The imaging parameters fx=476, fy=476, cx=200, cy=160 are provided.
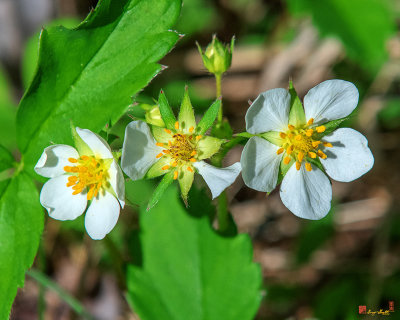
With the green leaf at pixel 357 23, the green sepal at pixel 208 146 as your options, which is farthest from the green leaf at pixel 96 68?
the green leaf at pixel 357 23

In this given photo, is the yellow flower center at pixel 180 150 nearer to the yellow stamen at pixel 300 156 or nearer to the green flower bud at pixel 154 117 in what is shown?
the green flower bud at pixel 154 117

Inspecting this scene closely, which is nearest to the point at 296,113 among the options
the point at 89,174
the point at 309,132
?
the point at 309,132

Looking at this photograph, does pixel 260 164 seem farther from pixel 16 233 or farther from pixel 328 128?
pixel 16 233

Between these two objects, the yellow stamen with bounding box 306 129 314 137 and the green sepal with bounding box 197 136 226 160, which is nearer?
the green sepal with bounding box 197 136 226 160

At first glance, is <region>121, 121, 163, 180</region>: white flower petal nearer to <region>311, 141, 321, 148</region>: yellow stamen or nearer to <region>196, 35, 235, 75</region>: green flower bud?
<region>196, 35, 235, 75</region>: green flower bud

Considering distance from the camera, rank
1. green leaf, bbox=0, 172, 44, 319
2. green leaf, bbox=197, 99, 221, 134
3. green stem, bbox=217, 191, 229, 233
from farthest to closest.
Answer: green stem, bbox=217, 191, 229, 233, green leaf, bbox=0, 172, 44, 319, green leaf, bbox=197, 99, 221, 134

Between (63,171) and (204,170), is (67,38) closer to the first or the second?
(63,171)

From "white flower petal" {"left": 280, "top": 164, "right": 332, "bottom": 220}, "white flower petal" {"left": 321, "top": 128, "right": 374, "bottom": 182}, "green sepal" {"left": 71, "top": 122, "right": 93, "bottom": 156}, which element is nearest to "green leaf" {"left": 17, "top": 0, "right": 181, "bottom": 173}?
"green sepal" {"left": 71, "top": 122, "right": 93, "bottom": 156}

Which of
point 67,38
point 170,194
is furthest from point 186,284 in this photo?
point 67,38
